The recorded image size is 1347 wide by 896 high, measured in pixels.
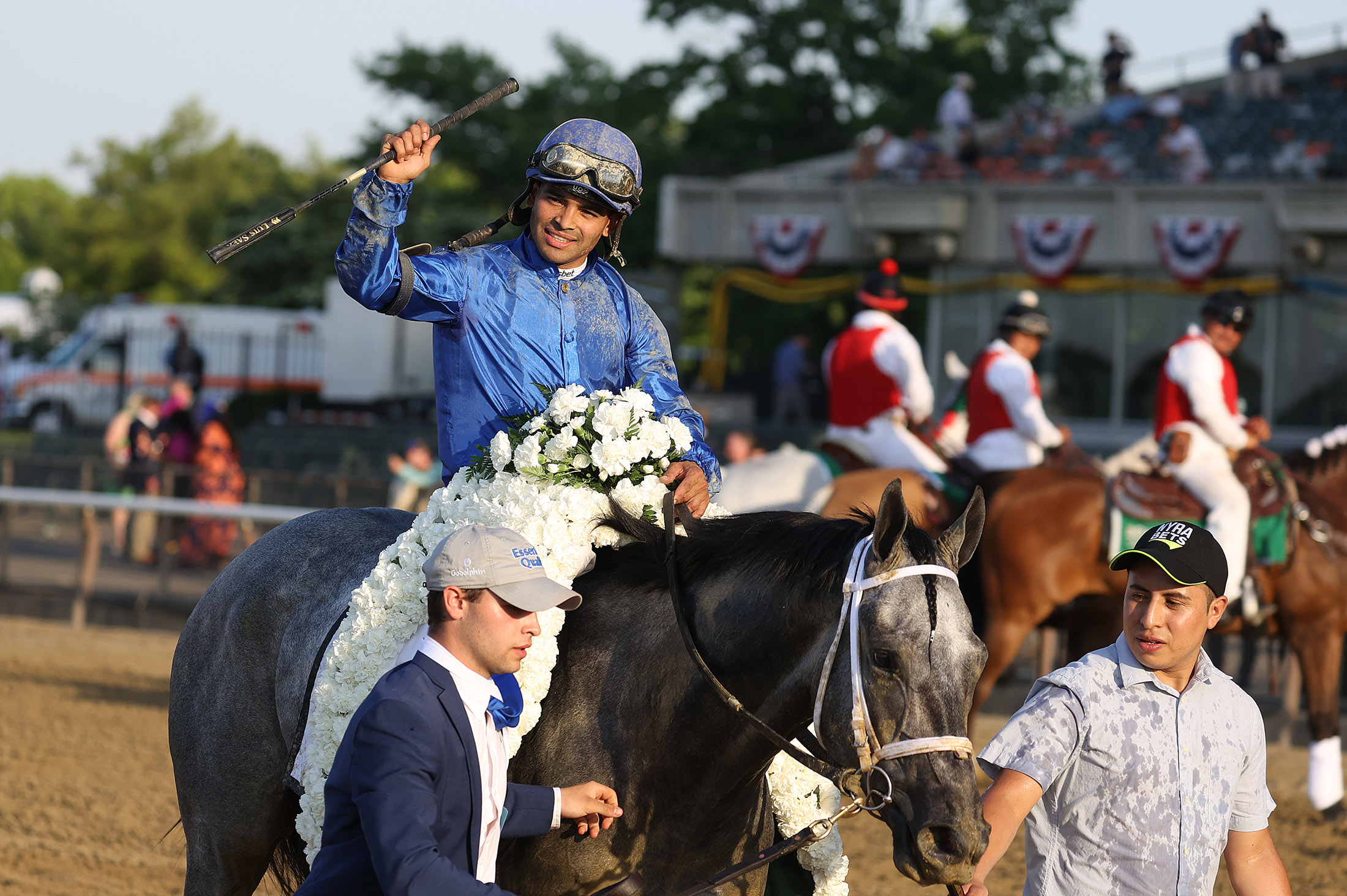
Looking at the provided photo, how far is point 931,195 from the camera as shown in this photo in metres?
21.6

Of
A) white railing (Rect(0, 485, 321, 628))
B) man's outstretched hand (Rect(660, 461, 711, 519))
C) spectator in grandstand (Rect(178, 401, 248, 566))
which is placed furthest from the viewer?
spectator in grandstand (Rect(178, 401, 248, 566))

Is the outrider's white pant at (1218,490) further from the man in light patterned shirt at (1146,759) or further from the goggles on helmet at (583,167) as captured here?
the goggles on helmet at (583,167)

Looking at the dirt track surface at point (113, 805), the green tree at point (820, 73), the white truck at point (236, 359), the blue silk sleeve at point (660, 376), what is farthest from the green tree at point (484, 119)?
the blue silk sleeve at point (660, 376)

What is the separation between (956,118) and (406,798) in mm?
24262

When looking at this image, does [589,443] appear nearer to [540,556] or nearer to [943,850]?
[540,556]

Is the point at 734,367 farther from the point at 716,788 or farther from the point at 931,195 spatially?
the point at 716,788

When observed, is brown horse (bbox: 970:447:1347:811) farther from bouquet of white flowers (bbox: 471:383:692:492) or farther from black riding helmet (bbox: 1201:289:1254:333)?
bouquet of white flowers (bbox: 471:383:692:492)

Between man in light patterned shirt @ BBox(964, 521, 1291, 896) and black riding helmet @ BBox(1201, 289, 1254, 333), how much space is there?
16.2 feet

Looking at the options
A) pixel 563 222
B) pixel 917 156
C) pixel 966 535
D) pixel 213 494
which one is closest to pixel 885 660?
pixel 966 535

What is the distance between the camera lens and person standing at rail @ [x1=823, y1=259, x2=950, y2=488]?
8.29 metres

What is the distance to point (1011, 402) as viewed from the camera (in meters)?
8.34

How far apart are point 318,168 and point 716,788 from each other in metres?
45.8

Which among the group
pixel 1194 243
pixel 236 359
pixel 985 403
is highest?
pixel 1194 243

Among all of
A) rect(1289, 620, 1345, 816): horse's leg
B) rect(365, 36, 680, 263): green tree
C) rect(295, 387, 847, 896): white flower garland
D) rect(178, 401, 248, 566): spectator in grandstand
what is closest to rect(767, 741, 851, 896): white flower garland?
rect(295, 387, 847, 896): white flower garland
